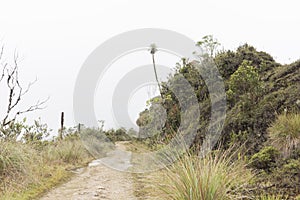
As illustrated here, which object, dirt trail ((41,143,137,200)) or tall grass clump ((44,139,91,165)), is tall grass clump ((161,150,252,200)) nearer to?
dirt trail ((41,143,137,200))

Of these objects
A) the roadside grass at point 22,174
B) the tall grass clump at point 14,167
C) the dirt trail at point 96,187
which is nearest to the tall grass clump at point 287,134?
the dirt trail at point 96,187

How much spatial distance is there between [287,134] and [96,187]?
13.9ft

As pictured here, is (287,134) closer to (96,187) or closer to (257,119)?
(257,119)

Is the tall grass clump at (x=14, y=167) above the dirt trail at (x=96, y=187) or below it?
above

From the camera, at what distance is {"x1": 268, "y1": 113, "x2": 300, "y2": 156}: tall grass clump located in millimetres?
6477

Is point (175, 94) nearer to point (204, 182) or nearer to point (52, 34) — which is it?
point (52, 34)

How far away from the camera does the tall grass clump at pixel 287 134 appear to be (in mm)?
6477

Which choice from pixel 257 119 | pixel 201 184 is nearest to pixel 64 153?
pixel 257 119

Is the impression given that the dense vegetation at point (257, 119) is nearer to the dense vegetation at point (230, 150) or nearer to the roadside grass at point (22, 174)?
the dense vegetation at point (230, 150)

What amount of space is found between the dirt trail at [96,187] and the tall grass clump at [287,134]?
315cm

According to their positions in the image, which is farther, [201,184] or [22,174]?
[22,174]

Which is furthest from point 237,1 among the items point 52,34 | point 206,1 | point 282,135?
point 282,135

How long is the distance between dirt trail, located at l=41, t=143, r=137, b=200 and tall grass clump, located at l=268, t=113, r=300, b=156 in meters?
3.15

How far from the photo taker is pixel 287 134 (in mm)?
6699
